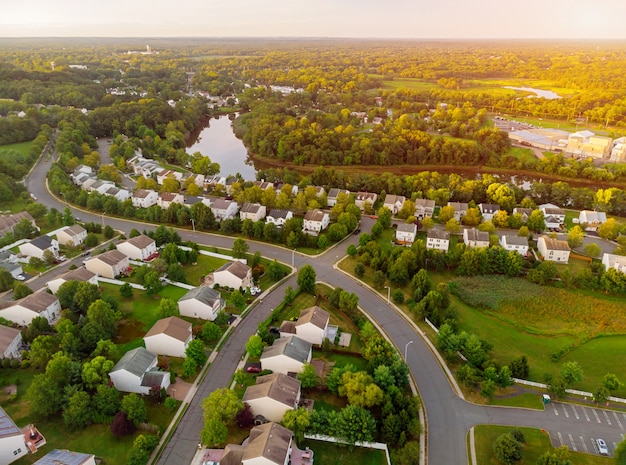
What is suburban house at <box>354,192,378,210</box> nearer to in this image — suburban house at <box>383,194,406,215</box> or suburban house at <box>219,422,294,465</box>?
suburban house at <box>383,194,406,215</box>

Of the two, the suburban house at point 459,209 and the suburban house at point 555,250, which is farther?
the suburban house at point 459,209

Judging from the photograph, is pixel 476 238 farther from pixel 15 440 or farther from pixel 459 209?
pixel 15 440

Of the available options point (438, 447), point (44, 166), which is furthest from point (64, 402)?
point (44, 166)

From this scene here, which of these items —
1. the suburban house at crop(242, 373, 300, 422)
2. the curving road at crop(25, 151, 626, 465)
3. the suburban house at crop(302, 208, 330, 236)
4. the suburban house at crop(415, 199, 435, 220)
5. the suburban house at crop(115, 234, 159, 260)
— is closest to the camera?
the curving road at crop(25, 151, 626, 465)

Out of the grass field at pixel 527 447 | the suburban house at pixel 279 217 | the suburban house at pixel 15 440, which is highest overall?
the suburban house at pixel 279 217

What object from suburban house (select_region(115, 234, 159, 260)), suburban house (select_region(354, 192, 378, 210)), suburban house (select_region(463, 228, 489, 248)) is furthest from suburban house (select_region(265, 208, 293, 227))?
suburban house (select_region(463, 228, 489, 248))

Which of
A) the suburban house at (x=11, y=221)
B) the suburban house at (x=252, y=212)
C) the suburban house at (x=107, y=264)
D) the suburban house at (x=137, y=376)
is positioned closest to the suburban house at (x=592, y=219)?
the suburban house at (x=252, y=212)

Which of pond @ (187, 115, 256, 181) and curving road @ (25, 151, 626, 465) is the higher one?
pond @ (187, 115, 256, 181)

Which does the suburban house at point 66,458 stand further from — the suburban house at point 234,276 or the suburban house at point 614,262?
the suburban house at point 614,262
